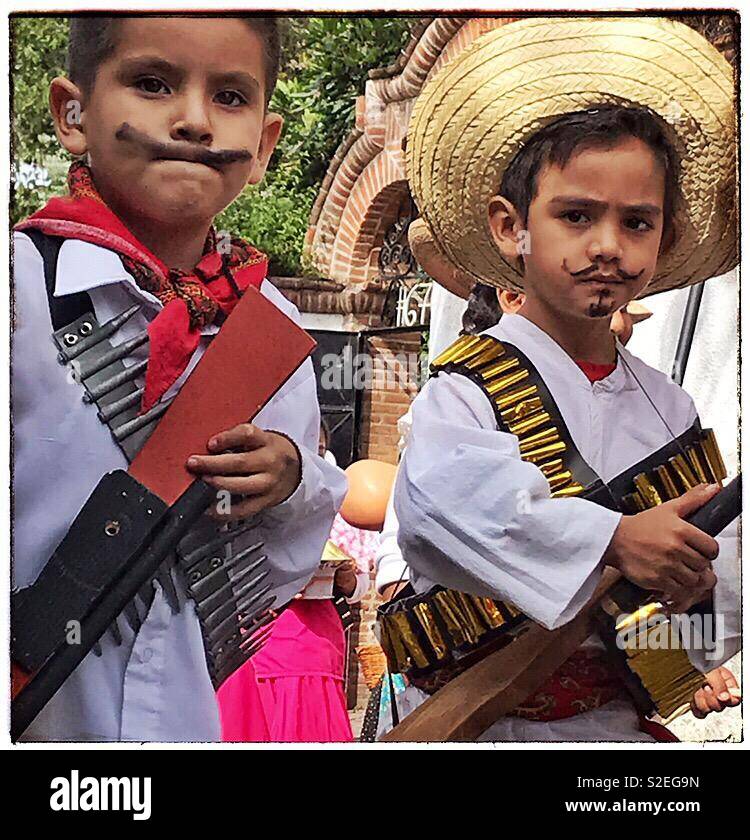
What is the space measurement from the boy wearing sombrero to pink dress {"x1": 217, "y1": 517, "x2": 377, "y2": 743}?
0.22 metres

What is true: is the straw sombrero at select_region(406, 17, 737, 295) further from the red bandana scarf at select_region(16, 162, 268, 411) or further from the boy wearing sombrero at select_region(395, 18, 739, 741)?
the red bandana scarf at select_region(16, 162, 268, 411)

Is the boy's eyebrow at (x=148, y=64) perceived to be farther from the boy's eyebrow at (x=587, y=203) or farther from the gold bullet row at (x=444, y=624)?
the gold bullet row at (x=444, y=624)

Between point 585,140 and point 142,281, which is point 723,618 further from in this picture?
point 142,281

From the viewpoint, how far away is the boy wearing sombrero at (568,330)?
3.52m

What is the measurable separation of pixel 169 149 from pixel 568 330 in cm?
95

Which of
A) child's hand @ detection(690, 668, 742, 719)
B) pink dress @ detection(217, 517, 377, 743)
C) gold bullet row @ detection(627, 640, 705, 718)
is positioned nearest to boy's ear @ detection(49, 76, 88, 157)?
pink dress @ detection(217, 517, 377, 743)

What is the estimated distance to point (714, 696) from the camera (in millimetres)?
3672

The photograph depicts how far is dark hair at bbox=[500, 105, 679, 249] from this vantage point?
354 centimetres

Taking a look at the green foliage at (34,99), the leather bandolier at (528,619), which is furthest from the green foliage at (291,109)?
the leather bandolier at (528,619)

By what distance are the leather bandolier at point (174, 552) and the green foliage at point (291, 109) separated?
0.80ft

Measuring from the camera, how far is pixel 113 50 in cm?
353
